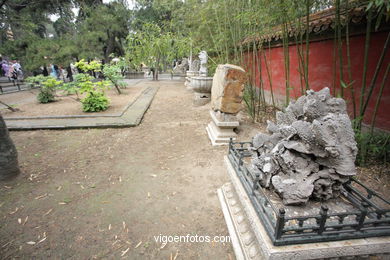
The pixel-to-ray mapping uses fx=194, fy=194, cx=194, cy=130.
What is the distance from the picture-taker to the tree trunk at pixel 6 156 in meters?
2.57

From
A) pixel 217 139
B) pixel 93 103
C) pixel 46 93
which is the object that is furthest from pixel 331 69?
pixel 46 93

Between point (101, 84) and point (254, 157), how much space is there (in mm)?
5849

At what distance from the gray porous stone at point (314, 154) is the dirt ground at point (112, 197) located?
0.86 m

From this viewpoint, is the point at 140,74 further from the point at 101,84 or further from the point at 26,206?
the point at 26,206

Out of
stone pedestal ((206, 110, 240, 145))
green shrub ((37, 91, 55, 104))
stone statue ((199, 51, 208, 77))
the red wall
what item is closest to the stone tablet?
stone pedestal ((206, 110, 240, 145))

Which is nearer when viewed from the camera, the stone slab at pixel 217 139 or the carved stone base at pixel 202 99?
the stone slab at pixel 217 139

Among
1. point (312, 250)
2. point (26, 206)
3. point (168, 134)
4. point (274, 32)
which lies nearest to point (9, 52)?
point (168, 134)

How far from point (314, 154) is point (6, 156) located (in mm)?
3649

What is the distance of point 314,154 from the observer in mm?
1374

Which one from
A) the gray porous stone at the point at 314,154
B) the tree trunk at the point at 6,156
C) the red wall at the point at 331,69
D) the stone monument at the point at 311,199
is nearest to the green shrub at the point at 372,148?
the red wall at the point at 331,69

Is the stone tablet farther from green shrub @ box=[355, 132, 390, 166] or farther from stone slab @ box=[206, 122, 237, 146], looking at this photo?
green shrub @ box=[355, 132, 390, 166]

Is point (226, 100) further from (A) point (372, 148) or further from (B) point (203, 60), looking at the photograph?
(B) point (203, 60)

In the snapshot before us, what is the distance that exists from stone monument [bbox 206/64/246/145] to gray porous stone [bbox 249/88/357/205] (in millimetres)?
2157

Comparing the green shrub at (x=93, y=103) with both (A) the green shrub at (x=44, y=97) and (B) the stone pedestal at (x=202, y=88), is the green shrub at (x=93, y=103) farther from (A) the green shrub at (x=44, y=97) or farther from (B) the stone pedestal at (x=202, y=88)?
(B) the stone pedestal at (x=202, y=88)
